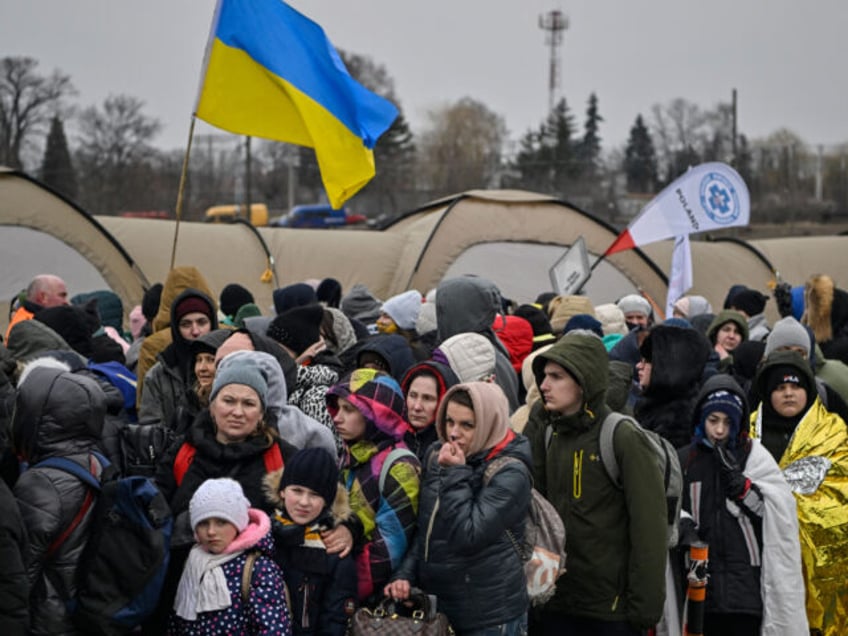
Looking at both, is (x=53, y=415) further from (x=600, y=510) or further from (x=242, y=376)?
(x=600, y=510)

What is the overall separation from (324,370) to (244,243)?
10860 millimetres

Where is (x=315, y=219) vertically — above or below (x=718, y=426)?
above

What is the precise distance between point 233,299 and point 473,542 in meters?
5.63

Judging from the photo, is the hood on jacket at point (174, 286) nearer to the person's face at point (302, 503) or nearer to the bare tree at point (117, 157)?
the person's face at point (302, 503)

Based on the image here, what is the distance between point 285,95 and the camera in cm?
777

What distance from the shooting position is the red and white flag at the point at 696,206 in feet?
39.2

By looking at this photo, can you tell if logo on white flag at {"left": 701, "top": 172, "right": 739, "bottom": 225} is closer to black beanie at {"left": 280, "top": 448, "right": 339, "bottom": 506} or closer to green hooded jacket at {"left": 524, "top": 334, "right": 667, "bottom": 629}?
green hooded jacket at {"left": 524, "top": 334, "right": 667, "bottom": 629}

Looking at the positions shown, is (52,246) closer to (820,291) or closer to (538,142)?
(820,291)

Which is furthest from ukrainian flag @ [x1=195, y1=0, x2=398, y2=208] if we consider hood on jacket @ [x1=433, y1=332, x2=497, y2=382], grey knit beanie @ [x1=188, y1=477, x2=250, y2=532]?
grey knit beanie @ [x1=188, y1=477, x2=250, y2=532]

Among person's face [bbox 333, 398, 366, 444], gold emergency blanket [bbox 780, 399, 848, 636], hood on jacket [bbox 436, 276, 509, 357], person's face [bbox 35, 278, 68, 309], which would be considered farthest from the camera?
person's face [bbox 35, 278, 68, 309]

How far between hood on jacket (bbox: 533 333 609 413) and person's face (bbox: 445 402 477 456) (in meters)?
0.54

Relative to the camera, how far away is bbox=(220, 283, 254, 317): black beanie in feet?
29.9

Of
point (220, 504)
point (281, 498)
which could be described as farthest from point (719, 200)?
point (220, 504)

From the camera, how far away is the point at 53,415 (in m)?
3.83
